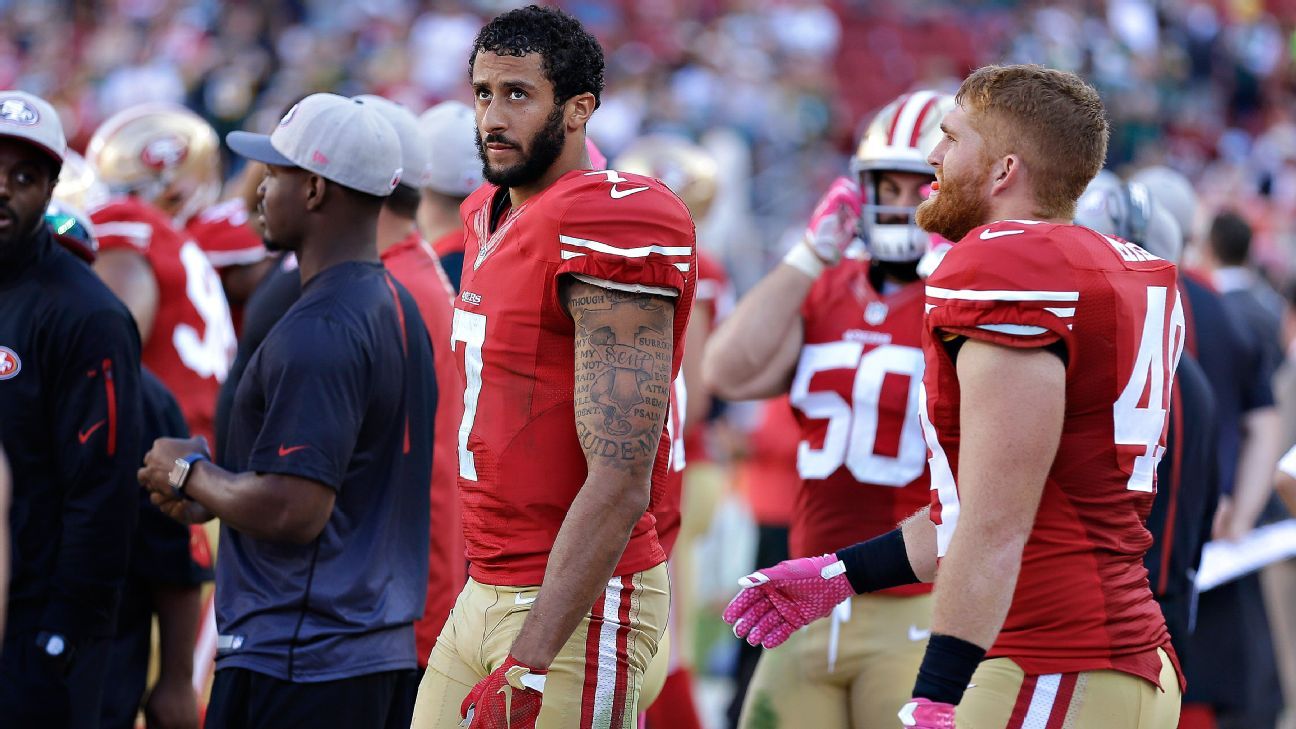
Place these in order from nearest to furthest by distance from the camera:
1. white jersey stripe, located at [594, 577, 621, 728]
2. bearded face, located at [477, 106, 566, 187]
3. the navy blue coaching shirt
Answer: white jersey stripe, located at [594, 577, 621, 728]
bearded face, located at [477, 106, 566, 187]
the navy blue coaching shirt

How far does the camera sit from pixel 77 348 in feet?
12.6

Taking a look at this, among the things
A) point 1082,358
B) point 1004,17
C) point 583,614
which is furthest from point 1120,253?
point 1004,17

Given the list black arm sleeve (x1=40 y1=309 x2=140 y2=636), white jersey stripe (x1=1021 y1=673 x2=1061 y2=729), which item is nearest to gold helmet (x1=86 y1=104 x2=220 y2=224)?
black arm sleeve (x1=40 y1=309 x2=140 y2=636)

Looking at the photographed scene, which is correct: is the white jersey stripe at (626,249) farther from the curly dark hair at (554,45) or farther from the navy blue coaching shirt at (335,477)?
the navy blue coaching shirt at (335,477)

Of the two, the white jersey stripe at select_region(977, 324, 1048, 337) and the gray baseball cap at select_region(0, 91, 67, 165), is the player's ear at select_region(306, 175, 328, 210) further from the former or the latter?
the white jersey stripe at select_region(977, 324, 1048, 337)

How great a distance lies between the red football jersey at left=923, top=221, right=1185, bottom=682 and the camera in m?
2.76

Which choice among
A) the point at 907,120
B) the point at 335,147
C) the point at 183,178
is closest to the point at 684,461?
the point at 907,120

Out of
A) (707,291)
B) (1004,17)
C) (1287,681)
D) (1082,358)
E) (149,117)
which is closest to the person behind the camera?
(1082,358)

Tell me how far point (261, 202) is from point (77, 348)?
0.55m

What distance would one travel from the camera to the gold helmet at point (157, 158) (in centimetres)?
618

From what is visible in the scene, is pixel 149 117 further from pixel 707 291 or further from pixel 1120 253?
pixel 1120 253

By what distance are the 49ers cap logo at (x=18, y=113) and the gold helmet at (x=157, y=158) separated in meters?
2.20

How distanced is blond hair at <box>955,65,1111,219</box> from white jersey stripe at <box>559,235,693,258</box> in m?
0.61

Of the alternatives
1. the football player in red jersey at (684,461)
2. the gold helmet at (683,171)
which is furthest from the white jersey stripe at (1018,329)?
the gold helmet at (683,171)
